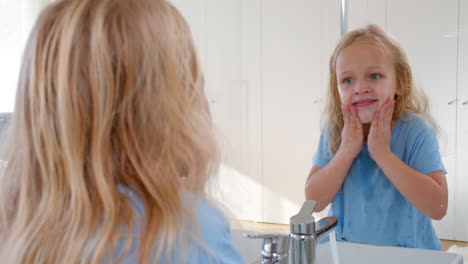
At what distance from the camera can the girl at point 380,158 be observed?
689 mm

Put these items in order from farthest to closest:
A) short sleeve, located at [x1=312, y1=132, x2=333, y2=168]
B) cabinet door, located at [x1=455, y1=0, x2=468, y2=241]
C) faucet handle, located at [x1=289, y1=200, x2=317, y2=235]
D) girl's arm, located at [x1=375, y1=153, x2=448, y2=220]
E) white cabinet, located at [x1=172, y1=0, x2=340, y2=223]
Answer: white cabinet, located at [x1=172, y1=0, x2=340, y2=223] < cabinet door, located at [x1=455, y1=0, x2=468, y2=241] < short sleeve, located at [x1=312, y1=132, x2=333, y2=168] < girl's arm, located at [x1=375, y1=153, x2=448, y2=220] < faucet handle, located at [x1=289, y1=200, x2=317, y2=235]

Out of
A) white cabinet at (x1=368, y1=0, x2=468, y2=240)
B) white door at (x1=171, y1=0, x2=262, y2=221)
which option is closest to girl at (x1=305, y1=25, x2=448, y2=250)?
white door at (x1=171, y1=0, x2=262, y2=221)

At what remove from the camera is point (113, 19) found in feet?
1.15

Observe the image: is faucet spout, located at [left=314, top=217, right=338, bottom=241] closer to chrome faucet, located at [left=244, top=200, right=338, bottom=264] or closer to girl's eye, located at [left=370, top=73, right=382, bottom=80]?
chrome faucet, located at [left=244, top=200, right=338, bottom=264]

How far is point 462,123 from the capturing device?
1.87 metres

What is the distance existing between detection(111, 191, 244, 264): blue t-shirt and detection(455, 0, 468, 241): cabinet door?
1.58 metres

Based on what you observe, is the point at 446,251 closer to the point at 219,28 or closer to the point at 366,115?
the point at 366,115

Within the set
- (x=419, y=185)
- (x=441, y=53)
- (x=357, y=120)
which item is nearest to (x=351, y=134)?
(x=357, y=120)

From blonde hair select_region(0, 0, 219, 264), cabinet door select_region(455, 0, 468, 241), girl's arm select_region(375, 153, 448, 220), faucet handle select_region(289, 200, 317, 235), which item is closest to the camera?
blonde hair select_region(0, 0, 219, 264)

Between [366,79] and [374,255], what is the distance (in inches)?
11.0

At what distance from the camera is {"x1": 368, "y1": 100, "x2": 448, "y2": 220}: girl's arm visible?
67 centimetres

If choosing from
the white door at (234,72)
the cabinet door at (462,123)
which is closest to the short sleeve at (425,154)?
the white door at (234,72)

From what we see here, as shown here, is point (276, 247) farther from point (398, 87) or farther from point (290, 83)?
point (290, 83)

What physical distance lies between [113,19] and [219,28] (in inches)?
66.2
